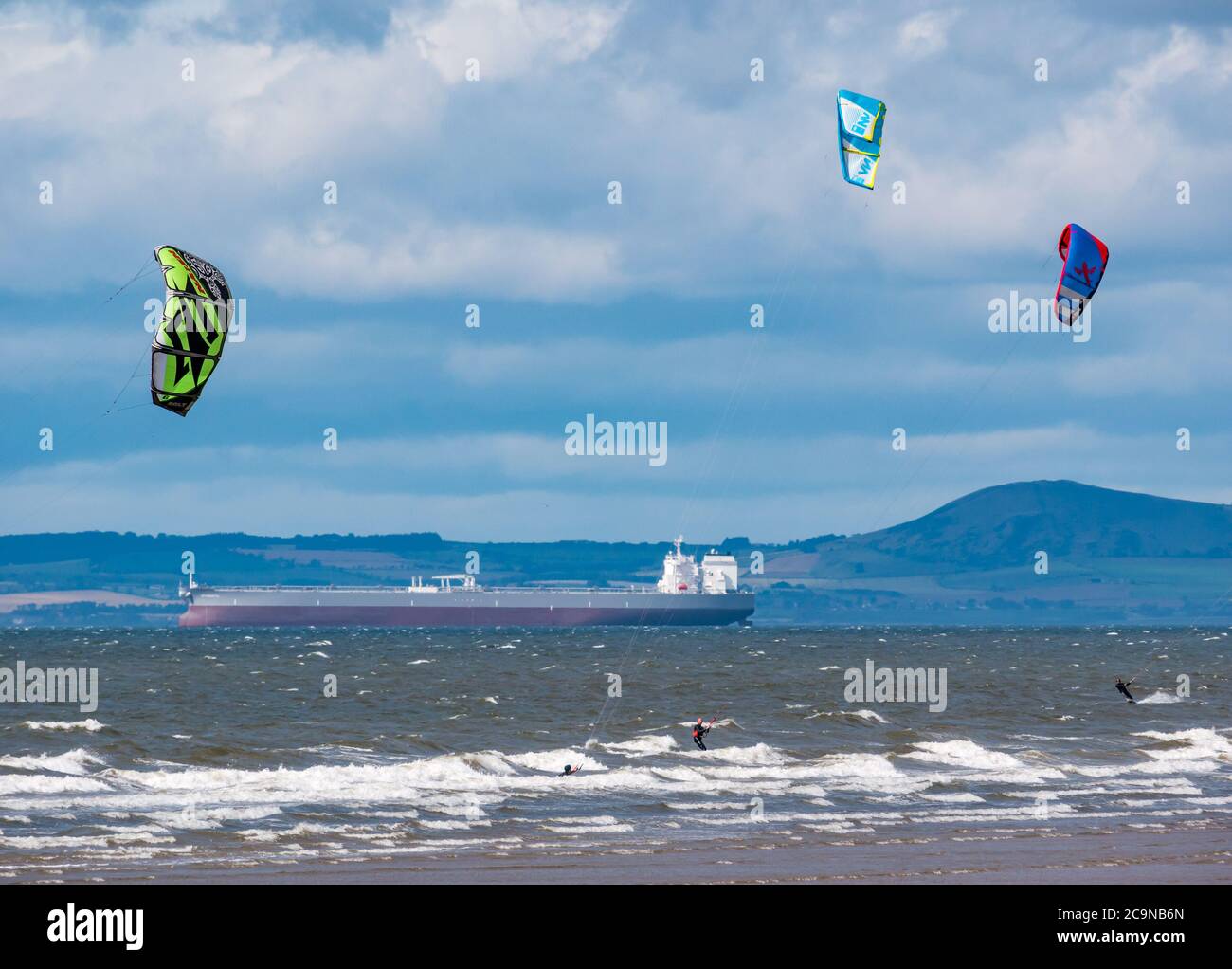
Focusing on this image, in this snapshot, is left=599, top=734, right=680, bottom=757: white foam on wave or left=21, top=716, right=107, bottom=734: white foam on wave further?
left=21, top=716, right=107, bottom=734: white foam on wave

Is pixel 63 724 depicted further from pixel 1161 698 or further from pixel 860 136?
pixel 1161 698

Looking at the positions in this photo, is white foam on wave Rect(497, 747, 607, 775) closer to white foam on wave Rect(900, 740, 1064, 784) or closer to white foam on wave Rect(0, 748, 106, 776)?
white foam on wave Rect(900, 740, 1064, 784)

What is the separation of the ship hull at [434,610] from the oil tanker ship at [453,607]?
0.10 metres

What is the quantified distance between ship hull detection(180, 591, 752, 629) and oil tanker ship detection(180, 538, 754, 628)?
97 mm

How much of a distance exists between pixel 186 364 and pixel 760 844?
12723 mm

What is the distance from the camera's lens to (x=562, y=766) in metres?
32.1

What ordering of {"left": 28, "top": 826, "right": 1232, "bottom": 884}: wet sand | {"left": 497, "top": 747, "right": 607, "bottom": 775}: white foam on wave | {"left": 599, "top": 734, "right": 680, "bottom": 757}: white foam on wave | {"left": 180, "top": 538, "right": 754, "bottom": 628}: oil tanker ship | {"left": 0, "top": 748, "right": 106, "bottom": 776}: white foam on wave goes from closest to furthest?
{"left": 28, "top": 826, "right": 1232, "bottom": 884}: wet sand
{"left": 0, "top": 748, "right": 106, "bottom": 776}: white foam on wave
{"left": 497, "top": 747, "right": 607, "bottom": 775}: white foam on wave
{"left": 599, "top": 734, "right": 680, "bottom": 757}: white foam on wave
{"left": 180, "top": 538, "right": 754, "bottom": 628}: oil tanker ship

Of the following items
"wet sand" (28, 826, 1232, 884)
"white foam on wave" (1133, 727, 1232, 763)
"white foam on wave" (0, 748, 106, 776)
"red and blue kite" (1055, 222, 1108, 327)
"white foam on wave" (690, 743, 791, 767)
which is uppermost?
"red and blue kite" (1055, 222, 1108, 327)

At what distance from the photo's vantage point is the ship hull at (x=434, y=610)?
557 feet

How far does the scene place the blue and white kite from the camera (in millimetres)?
33750

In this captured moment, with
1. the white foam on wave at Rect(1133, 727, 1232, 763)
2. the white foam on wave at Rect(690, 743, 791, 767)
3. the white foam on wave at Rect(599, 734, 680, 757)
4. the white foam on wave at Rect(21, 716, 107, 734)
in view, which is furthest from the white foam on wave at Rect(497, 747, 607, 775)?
the white foam on wave at Rect(1133, 727, 1232, 763)

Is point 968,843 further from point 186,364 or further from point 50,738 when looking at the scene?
point 50,738

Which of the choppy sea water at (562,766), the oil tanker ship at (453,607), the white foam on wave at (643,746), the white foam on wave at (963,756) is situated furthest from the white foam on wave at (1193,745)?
the oil tanker ship at (453,607)
